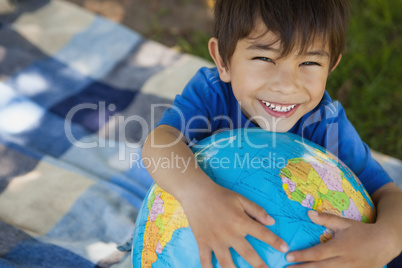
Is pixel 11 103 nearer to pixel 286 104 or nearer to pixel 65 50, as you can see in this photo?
pixel 65 50

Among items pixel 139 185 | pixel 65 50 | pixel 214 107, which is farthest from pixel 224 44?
pixel 65 50

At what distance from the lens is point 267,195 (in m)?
1.50

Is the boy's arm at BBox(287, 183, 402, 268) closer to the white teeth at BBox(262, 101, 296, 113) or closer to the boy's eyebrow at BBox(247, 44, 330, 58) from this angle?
the white teeth at BBox(262, 101, 296, 113)

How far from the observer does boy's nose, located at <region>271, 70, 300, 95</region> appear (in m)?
1.72

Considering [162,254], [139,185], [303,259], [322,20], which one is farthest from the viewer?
[139,185]

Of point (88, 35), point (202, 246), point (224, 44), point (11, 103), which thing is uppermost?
point (224, 44)

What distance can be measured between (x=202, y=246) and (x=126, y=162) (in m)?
1.61

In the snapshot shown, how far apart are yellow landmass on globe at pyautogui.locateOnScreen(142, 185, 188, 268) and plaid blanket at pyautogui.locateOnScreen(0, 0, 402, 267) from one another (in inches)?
23.9

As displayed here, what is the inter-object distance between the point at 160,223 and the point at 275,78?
75 centimetres

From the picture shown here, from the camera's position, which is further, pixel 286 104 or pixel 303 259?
pixel 286 104

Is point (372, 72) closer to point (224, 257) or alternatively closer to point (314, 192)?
point (314, 192)

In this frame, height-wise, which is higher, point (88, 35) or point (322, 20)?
point (322, 20)

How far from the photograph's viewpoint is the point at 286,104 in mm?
1866

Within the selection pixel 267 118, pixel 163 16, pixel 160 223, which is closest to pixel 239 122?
pixel 267 118
